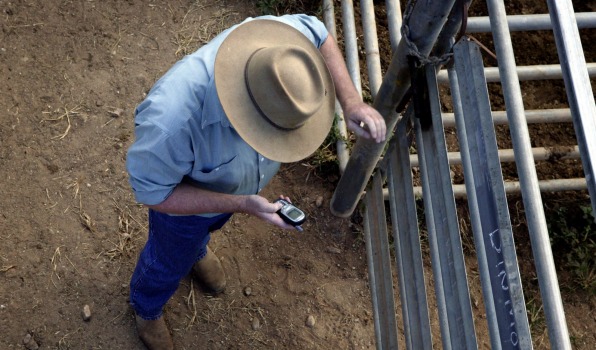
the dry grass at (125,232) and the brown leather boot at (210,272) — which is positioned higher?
the brown leather boot at (210,272)

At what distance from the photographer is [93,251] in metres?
3.71

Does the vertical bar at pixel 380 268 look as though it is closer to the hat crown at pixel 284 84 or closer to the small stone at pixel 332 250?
the small stone at pixel 332 250

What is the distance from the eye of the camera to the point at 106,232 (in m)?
3.76

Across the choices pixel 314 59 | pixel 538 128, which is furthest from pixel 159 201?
pixel 538 128

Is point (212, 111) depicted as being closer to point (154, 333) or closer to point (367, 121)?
point (367, 121)

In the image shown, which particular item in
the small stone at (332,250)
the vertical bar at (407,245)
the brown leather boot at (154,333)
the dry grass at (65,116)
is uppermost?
the vertical bar at (407,245)

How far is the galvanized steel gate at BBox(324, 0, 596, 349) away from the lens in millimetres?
1727

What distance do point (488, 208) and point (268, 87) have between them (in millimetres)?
795

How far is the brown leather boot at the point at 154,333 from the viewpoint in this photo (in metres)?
3.45

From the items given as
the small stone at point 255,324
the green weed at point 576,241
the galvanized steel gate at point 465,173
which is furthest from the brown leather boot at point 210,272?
the green weed at point 576,241

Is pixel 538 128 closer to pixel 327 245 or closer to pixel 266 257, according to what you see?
pixel 327 245

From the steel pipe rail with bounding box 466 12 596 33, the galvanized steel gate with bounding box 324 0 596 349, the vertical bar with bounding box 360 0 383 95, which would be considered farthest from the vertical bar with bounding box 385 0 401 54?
the steel pipe rail with bounding box 466 12 596 33

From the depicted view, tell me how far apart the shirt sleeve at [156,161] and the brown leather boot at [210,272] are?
50.2 inches

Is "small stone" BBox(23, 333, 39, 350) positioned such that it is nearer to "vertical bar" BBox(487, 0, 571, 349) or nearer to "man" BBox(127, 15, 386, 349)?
"man" BBox(127, 15, 386, 349)
